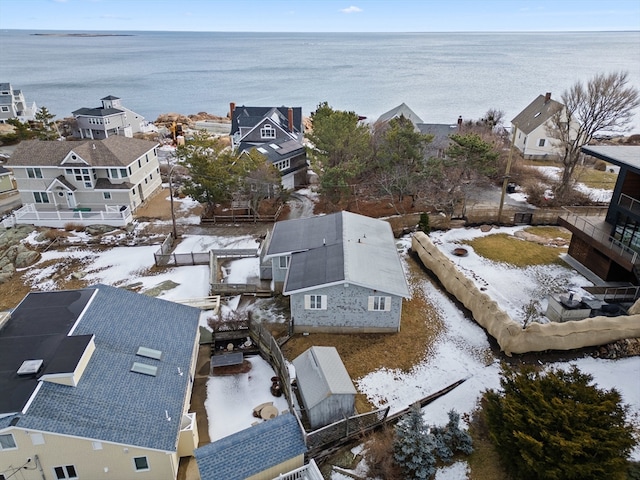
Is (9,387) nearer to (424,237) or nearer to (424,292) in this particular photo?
(424,292)

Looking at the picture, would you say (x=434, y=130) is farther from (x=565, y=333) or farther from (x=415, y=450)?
(x=415, y=450)

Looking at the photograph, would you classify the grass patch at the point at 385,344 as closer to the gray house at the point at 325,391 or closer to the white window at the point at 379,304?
the white window at the point at 379,304

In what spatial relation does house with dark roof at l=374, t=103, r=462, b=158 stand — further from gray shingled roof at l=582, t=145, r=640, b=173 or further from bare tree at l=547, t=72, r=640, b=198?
gray shingled roof at l=582, t=145, r=640, b=173

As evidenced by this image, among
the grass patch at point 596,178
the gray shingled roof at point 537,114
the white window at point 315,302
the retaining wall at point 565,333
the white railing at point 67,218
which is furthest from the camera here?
the gray shingled roof at point 537,114

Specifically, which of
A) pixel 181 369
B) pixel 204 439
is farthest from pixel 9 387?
pixel 204 439

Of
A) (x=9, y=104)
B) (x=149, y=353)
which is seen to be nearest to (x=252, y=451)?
(x=149, y=353)

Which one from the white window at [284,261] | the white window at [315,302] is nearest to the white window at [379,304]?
the white window at [315,302]
